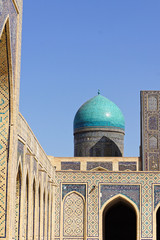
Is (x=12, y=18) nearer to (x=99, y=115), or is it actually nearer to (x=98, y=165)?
(x=98, y=165)

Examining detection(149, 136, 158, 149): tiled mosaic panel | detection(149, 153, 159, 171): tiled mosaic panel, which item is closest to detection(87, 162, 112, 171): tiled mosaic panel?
detection(149, 153, 159, 171): tiled mosaic panel

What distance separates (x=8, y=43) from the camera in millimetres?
8586

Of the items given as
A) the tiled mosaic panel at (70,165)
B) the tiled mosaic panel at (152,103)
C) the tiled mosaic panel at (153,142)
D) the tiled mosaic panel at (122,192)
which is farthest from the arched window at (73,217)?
the tiled mosaic panel at (152,103)

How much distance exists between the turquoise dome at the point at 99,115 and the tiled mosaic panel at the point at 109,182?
7.20 metres

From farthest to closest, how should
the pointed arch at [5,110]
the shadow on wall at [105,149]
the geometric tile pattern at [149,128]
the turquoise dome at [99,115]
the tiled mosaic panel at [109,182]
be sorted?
the turquoise dome at [99,115]
the shadow on wall at [105,149]
the geometric tile pattern at [149,128]
the tiled mosaic panel at [109,182]
the pointed arch at [5,110]

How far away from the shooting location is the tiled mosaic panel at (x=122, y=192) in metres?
19.0

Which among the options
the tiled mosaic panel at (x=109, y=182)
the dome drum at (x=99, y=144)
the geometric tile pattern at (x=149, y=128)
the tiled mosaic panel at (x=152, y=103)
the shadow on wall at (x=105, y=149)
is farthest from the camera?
the dome drum at (x=99, y=144)

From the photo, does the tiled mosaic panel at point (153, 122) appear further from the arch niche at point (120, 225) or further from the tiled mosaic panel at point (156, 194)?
the tiled mosaic panel at point (156, 194)

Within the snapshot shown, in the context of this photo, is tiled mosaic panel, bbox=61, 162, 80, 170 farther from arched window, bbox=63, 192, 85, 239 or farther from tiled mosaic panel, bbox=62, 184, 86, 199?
arched window, bbox=63, 192, 85, 239

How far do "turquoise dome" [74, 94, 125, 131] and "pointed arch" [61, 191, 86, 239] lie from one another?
7638 millimetres

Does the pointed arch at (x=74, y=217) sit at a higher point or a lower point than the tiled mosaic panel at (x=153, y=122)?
lower

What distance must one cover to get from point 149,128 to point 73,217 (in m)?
5.60

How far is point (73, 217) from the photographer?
19141mm

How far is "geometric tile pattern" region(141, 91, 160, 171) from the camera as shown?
885 inches
